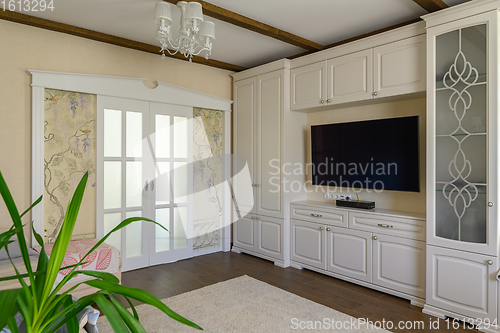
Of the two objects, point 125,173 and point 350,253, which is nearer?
point 350,253

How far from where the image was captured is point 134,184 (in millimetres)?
4055

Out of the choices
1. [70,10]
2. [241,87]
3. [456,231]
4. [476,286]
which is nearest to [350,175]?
[456,231]

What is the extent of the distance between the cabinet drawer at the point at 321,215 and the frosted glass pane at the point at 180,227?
144cm

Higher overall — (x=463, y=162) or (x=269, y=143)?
(x=269, y=143)

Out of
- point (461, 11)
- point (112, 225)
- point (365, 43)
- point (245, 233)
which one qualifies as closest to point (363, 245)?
point (245, 233)

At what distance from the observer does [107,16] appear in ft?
10.7

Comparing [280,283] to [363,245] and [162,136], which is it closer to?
[363,245]

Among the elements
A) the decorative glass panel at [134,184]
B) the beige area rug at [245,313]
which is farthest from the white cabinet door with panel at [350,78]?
the decorative glass panel at [134,184]

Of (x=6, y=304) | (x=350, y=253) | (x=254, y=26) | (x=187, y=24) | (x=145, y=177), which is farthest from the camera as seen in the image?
(x=145, y=177)

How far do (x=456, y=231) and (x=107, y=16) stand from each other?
3685 millimetres

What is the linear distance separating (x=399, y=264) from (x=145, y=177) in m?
2.96

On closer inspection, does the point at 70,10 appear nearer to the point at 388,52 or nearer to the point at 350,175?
the point at 388,52

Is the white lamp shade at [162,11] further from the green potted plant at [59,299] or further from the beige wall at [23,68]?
the green potted plant at [59,299]

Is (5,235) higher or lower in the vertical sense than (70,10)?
lower
